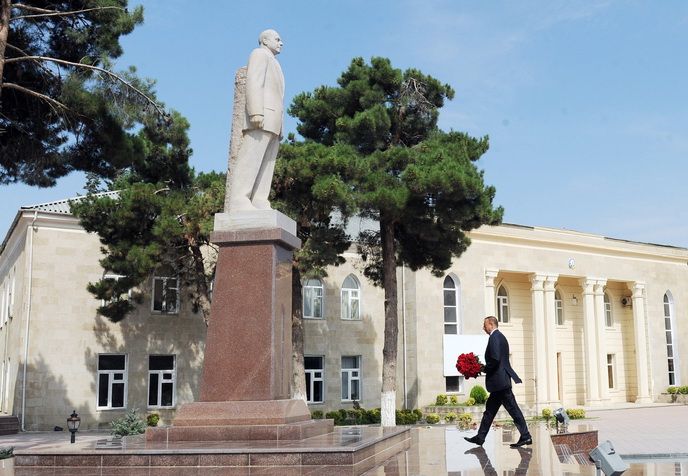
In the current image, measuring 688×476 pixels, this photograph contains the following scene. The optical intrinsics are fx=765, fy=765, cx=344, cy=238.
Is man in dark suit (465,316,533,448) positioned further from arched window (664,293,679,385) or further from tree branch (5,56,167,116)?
arched window (664,293,679,385)

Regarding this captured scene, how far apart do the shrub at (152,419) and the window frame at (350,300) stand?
333 inches

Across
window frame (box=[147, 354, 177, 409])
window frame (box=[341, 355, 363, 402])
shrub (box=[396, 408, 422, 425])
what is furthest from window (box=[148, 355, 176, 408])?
shrub (box=[396, 408, 422, 425])

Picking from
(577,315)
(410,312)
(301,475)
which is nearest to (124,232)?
(410,312)

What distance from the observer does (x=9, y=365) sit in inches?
992

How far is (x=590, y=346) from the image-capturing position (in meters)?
35.1

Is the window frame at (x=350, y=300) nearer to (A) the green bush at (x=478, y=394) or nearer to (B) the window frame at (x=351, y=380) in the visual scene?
(B) the window frame at (x=351, y=380)

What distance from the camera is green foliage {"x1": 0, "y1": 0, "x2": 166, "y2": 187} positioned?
14391mm

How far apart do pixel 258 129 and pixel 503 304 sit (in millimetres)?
26380

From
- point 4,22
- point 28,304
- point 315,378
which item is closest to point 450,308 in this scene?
point 315,378

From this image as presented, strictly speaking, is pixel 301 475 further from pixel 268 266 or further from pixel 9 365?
pixel 9 365

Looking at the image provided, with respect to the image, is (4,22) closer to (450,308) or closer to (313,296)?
(313,296)

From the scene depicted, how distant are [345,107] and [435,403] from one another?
1270cm

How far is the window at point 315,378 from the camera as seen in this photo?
28.4 m

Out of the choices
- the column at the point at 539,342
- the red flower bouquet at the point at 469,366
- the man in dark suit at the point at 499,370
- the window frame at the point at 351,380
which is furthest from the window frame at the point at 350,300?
the man in dark suit at the point at 499,370
